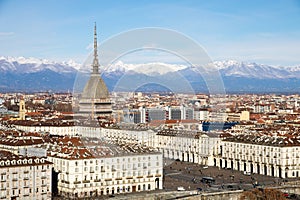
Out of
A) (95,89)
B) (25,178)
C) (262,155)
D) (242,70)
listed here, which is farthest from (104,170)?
(242,70)

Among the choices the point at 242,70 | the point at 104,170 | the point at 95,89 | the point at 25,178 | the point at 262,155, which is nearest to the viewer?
the point at 25,178

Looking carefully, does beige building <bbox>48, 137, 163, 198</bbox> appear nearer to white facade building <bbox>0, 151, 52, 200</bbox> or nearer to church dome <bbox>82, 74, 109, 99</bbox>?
white facade building <bbox>0, 151, 52, 200</bbox>

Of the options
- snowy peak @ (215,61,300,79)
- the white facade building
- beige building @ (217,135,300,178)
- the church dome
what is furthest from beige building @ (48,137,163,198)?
snowy peak @ (215,61,300,79)

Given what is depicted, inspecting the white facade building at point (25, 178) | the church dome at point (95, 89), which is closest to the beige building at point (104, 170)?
the white facade building at point (25, 178)

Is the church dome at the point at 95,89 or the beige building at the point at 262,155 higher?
the church dome at the point at 95,89

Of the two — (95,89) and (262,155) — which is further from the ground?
(95,89)

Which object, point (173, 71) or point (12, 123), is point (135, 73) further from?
point (12, 123)

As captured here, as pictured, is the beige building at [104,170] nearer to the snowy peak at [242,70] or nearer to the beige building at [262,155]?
the beige building at [262,155]

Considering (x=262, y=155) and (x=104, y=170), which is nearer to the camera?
(x=104, y=170)

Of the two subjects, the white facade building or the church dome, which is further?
the church dome

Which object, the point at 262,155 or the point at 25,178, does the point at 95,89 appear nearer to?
the point at 262,155

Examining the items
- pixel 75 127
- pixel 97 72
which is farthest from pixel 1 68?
pixel 75 127

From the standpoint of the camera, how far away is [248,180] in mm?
24359

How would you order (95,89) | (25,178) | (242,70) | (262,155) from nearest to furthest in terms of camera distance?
(25,178) → (262,155) → (95,89) → (242,70)
